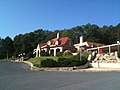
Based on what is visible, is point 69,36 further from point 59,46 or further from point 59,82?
point 59,82

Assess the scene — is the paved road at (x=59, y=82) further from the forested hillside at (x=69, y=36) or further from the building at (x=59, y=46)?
the forested hillside at (x=69, y=36)

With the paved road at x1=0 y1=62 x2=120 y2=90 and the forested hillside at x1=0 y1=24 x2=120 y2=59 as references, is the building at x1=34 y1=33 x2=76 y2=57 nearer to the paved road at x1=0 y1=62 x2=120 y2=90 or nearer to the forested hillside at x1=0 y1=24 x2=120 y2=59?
the forested hillside at x1=0 y1=24 x2=120 y2=59

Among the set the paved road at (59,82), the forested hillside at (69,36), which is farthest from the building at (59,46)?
the paved road at (59,82)

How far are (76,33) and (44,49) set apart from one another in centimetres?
3512

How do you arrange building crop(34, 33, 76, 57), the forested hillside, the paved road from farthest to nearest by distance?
1. the forested hillside
2. building crop(34, 33, 76, 57)
3. the paved road

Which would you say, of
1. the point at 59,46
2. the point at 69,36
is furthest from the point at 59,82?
the point at 69,36

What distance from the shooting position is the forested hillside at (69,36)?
283 feet

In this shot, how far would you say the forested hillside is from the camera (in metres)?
86.2

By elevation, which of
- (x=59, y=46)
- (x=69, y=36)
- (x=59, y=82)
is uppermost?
(x=69, y=36)

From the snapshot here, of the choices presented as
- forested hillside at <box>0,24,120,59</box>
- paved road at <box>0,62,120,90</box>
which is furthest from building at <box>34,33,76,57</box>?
paved road at <box>0,62,120,90</box>

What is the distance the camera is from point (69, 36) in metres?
98.3

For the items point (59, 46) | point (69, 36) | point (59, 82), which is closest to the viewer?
point (59, 82)

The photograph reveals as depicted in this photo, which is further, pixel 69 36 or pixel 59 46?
pixel 69 36

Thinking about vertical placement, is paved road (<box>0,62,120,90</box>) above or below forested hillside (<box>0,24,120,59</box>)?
below
